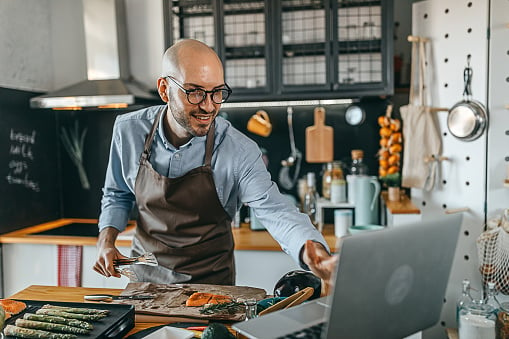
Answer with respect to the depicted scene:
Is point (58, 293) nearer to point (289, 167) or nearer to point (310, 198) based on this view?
point (310, 198)

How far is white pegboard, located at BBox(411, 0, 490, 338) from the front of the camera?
2.68 metres

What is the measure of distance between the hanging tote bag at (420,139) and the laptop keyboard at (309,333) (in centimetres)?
206

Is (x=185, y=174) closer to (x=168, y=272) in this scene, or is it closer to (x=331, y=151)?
(x=168, y=272)

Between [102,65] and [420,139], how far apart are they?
2097mm

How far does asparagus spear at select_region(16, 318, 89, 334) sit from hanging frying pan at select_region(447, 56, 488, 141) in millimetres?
2255

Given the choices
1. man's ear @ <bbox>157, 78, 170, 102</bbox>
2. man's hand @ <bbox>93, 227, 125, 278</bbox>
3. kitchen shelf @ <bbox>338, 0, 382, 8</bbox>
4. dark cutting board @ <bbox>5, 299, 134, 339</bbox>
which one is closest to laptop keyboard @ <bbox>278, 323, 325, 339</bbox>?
dark cutting board @ <bbox>5, 299, 134, 339</bbox>

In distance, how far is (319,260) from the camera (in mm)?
1351

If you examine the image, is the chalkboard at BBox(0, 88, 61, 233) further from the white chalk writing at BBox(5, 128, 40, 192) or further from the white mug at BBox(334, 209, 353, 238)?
the white mug at BBox(334, 209, 353, 238)

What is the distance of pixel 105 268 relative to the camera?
5.54 feet

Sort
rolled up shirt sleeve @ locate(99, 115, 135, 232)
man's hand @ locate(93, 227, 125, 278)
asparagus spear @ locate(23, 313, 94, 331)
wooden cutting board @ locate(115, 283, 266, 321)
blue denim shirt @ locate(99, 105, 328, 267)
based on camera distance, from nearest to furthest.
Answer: asparagus spear @ locate(23, 313, 94, 331) → wooden cutting board @ locate(115, 283, 266, 321) → man's hand @ locate(93, 227, 125, 278) → blue denim shirt @ locate(99, 105, 328, 267) → rolled up shirt sleeve @ locate(99, 115, 135, 232)

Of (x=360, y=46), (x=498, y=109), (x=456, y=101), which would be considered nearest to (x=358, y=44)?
(x=360, y=46)

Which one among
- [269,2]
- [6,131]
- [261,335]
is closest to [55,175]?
[6,131]

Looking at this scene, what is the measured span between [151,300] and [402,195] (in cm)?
207

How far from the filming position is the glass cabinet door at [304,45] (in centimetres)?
303
